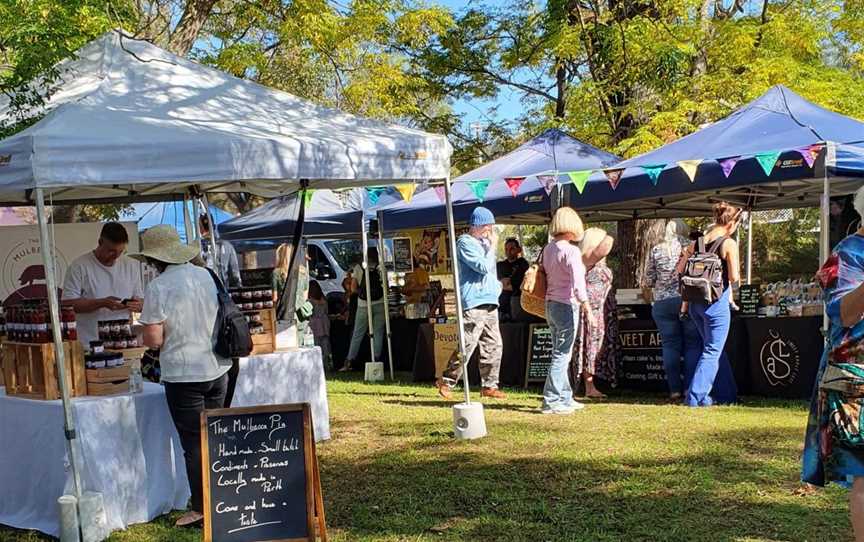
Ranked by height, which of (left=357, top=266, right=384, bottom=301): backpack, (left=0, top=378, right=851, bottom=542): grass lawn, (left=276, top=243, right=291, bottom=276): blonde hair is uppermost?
(left=276, top=243, right=291, bottom=276): blonde hair

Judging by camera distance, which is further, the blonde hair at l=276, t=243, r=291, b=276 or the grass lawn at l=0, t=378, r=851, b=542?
the blonde hair at l=276, t=243, r=291, b=276

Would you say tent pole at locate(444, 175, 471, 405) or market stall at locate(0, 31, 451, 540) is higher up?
market stall at locate(0, 31, 451, 540)

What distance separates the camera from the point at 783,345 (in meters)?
8.63

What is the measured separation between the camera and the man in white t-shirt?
6.48m

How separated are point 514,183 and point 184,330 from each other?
241 inches

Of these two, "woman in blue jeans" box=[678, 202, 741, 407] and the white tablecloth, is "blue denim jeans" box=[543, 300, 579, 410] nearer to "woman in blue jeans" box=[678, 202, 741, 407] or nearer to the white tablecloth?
"woman in blue jeans" box=[678, 202, 741, 407]

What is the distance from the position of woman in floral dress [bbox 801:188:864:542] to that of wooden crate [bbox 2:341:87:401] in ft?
12.9

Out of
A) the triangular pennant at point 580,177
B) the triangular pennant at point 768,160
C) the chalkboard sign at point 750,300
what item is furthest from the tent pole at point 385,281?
the triangular pennant at point 768,160

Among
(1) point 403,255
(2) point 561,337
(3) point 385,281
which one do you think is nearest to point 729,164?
(2) point 561,337

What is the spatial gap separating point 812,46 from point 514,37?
5334 millimetres

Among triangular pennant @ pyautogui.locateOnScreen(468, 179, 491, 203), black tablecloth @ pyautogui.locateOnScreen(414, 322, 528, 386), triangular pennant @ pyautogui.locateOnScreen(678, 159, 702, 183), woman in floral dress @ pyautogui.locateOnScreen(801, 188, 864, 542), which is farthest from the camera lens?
triangular pennant @ pyautogui.locateOnScreen(468, 179, 491, 203)

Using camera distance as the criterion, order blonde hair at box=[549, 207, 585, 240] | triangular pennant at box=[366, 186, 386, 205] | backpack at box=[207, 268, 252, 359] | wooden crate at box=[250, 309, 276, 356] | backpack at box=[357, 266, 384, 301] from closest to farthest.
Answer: backpack at box=[207, 268, 252, 359]
wooden crate at box=[250, 309, 276, 356]
blonde hair at box=[549, 207, 585, 240]
triangular pennant at box=[366, 186, 386, 205]
backpack at box=[357, 266, 384, 301]

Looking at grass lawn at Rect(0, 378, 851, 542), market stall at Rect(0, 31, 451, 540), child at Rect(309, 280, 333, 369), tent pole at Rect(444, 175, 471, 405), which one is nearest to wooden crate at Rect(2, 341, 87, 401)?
market stall at Rect(0, 31, 451, 540)

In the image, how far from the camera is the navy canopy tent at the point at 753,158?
7947 millimetres
